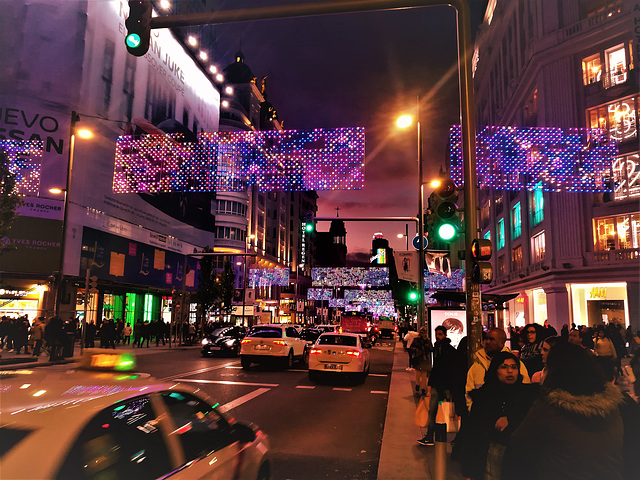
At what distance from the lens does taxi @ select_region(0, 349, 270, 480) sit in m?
2.63

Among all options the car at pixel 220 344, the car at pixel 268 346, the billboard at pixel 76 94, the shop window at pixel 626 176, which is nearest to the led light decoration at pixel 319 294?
the billboard at pixel 76 94

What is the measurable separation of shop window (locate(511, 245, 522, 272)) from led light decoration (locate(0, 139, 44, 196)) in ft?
121

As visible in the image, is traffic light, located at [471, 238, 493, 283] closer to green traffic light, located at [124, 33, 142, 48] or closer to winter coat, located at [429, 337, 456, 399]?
winter coat, located at [429, 337, 456, 399]

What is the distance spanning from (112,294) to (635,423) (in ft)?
123

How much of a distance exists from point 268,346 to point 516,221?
107ft

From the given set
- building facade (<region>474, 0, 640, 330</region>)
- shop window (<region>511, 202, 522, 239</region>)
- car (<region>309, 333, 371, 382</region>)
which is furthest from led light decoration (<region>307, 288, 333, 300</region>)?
car (<region>309, 333, 371, 382</region>)

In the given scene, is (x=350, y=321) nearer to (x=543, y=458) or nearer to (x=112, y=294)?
(x=112, y=294)

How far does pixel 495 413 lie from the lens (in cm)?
471

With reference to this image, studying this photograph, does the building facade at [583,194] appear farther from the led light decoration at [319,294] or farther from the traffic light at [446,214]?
the led light decoration at [319,294]

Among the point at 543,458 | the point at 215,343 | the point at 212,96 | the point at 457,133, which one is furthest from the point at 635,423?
the point at 212,96

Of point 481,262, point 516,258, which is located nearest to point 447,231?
point 481,262

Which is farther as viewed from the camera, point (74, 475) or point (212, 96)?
point (212, 96)

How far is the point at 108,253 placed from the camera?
33000mm

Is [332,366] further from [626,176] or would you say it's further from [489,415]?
[626,176]
